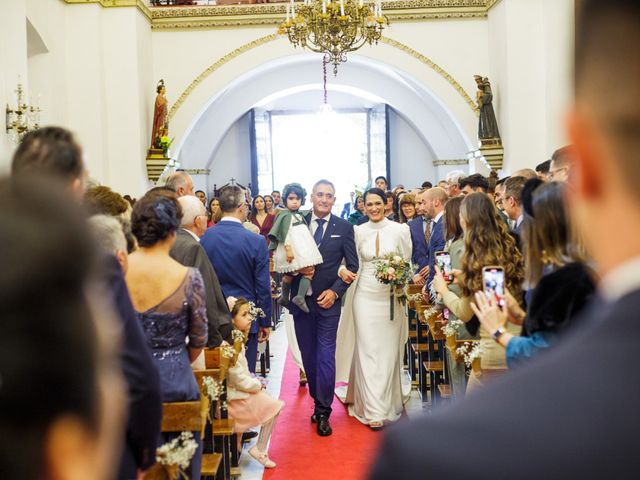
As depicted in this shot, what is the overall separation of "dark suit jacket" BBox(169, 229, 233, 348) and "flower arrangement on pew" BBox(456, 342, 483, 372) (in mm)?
1506

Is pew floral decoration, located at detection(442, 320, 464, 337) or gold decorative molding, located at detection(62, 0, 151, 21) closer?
pew floral decoration, located at detection(442, 320, 464, 337)

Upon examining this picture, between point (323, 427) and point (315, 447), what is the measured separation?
38 cm

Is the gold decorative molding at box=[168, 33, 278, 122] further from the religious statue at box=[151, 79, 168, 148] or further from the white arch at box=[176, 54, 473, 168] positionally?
the white arch at box=[176, 54, 473, 168]

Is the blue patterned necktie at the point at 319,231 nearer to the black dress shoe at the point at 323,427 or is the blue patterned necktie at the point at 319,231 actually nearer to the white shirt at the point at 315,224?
the white shirt at the point at 315,224

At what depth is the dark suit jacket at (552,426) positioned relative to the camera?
77cm

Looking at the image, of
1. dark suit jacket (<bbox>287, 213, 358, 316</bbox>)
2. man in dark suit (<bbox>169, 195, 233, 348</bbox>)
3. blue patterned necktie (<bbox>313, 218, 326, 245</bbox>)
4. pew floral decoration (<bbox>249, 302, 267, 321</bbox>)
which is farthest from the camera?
blue patterned necktie (<bbox>313, 218, 326, 245</bbox>)

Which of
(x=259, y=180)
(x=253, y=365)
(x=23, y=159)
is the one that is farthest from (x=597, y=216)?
(x=259, y=180)

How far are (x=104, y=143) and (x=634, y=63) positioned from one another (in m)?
13.9

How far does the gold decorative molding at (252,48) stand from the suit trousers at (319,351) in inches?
340

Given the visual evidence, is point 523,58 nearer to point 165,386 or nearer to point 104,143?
point 104,143

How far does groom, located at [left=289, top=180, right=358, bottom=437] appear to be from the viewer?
7.43 meters

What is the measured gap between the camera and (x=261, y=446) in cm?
629

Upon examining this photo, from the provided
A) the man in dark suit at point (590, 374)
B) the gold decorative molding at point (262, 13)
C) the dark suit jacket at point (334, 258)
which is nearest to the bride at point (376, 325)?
the dark suit jacket at point (334, 258)

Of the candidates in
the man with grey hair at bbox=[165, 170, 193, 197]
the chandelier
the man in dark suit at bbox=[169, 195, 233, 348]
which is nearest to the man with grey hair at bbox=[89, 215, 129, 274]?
the man in dark suit at bbox=[169, 195, 233, 348]
